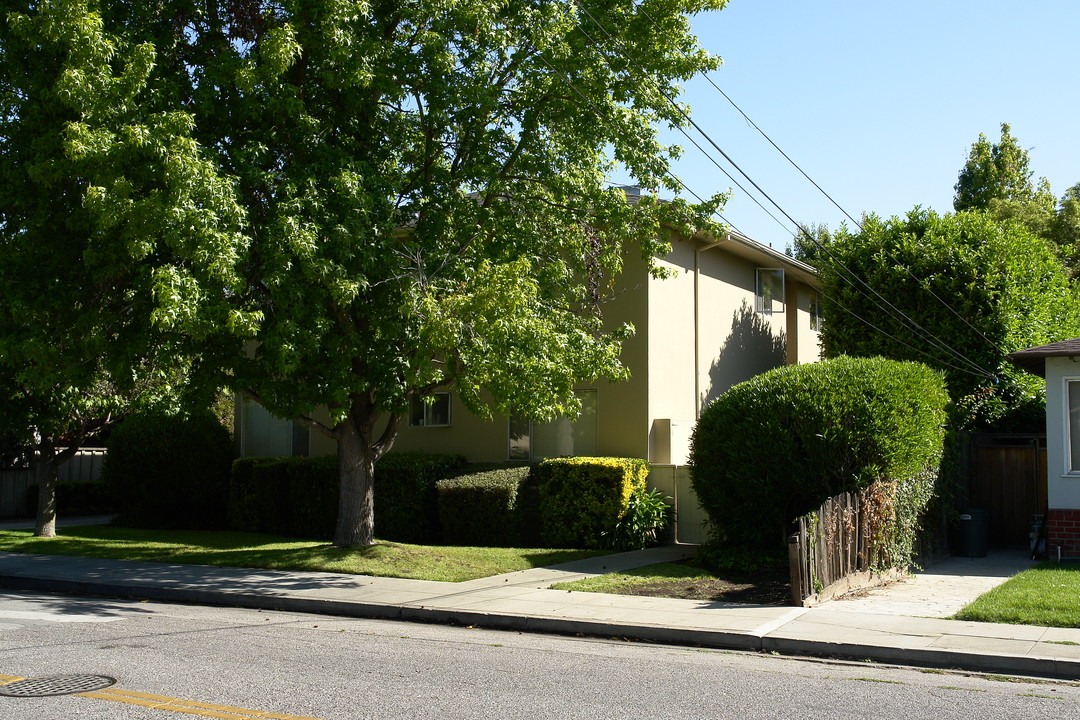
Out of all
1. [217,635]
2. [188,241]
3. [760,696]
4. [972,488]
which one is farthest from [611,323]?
[760,696]

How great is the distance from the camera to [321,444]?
21969mm

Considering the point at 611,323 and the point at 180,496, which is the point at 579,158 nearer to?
the point at 611,323

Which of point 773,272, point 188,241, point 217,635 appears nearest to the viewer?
point 217,635

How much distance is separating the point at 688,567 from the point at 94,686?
9.03m

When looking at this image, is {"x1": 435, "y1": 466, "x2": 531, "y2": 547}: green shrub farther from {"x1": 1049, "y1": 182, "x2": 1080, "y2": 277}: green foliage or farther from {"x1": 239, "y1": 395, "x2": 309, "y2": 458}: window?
{"x1": 1049, "y1": 182, "x2": 1080, "y2": 277}: green foliage

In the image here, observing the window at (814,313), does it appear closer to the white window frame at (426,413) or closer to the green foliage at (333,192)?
the white window frame at (426,413)

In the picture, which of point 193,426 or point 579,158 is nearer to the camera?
point 579,158

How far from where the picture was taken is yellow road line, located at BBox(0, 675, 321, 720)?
626 cm

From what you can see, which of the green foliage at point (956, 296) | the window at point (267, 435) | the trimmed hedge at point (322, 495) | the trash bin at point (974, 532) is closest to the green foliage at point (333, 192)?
the trimmed hedge at point (322, 495)

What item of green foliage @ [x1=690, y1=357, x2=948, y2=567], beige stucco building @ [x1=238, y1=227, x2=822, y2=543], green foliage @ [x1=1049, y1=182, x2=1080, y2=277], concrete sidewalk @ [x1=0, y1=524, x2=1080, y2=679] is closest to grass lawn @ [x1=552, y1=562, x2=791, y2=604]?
concrete sidewalk @ [x1=0, y1=524, x2=1080, y2=679]

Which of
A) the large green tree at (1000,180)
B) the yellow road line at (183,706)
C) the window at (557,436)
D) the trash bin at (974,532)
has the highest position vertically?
the large green tree at (1000,180)

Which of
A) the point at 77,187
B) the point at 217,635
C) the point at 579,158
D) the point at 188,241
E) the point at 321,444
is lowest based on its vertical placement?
the point at 217,635

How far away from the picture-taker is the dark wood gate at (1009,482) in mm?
17766

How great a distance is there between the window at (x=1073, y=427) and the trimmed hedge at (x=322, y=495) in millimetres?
10850
